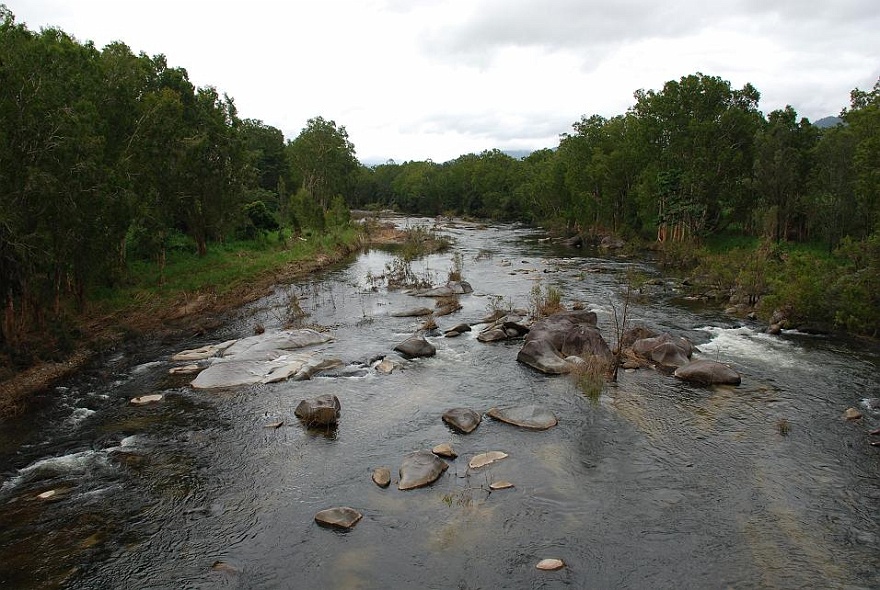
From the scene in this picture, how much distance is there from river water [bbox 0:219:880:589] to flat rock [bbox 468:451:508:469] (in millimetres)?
301

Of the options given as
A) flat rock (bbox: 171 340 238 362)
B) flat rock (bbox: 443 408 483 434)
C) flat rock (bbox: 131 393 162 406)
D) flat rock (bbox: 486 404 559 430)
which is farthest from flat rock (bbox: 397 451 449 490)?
flat rock (bbox: 171 340 238 362)

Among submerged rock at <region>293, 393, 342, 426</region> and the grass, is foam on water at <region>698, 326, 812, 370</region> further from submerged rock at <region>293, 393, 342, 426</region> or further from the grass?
the grass

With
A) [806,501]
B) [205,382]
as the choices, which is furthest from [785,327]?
[205,382]

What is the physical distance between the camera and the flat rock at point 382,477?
13453 mm

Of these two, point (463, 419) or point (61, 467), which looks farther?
point (463, 419)

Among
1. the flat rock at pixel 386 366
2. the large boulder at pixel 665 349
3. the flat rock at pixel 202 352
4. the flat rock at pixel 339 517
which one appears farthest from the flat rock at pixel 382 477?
the flat rock at pixel 202 352

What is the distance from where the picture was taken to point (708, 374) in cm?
1880

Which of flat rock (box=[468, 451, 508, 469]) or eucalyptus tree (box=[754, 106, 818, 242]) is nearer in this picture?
flat rock (box=[468, 451, 508, 469])

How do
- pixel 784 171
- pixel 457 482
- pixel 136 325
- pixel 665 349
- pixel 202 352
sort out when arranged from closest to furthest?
1. pixel 457 482
2. pixel 665 349
3. pixel 202 352
4. pixel 136 325
5. pixel 784 171

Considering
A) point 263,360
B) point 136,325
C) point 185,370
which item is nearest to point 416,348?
point 263,360

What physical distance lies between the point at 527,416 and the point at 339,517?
6621mm

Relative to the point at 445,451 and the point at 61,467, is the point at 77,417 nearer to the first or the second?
the point at 61,467

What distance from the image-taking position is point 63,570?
10.5 meters

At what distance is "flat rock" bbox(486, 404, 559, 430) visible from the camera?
1623cm
